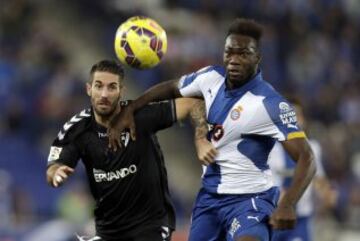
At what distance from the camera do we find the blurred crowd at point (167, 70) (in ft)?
47.3

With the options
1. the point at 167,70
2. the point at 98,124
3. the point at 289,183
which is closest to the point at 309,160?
the point at 98,124

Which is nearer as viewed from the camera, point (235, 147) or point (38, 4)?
point (235, 147)

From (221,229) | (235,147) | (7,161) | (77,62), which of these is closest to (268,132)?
(235,147)

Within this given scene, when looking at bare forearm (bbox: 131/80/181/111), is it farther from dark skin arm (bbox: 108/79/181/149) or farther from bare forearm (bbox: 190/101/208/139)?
bare forearm (bbox: 190/101/208/139)

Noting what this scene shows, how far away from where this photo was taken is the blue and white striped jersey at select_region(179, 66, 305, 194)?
746 cm

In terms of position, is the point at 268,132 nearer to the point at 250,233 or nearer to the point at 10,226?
the point at 250,233

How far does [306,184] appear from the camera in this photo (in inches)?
286

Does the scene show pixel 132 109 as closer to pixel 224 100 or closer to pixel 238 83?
pixel 224 100

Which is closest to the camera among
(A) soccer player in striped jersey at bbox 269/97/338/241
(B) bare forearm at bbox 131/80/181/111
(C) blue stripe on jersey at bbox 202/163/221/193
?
(C) blue stripe on jersey at bbox 202/163/221/193

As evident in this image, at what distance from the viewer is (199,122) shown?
7824 mm

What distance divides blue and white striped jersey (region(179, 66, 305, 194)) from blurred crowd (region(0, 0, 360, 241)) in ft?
17.9

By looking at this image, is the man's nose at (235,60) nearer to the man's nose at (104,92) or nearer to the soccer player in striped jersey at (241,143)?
the soccer player in striped jersey at (241,143)

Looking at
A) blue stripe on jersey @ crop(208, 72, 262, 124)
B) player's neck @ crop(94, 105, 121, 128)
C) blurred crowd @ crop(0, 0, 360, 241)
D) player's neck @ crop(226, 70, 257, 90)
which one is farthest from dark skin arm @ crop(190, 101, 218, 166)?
blurred crowd @ crop(0, 0, 360, 241)

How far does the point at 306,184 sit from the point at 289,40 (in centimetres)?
1195
